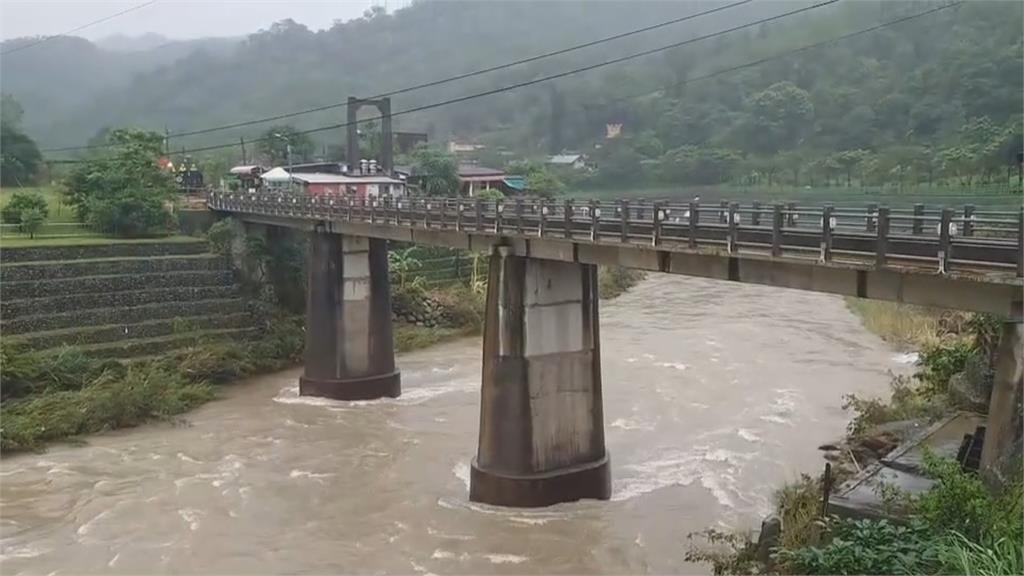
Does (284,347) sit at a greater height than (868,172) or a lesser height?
lesser

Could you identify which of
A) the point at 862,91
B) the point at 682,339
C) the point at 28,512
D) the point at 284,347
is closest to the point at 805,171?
the point at 682,339

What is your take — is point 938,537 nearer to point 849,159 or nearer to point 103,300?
point 849,159

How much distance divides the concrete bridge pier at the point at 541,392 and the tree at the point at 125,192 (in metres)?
27.9

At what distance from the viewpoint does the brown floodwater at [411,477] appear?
1766 centimetres

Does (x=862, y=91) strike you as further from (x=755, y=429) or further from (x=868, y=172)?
(x=755, y=429)

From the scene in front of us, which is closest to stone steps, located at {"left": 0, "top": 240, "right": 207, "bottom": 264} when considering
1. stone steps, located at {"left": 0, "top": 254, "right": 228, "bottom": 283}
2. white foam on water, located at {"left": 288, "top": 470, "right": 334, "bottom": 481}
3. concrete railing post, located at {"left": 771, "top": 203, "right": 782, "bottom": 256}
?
stone steps, located at {"left": 0, "top": 254, "right": 228, "bottom": 283}

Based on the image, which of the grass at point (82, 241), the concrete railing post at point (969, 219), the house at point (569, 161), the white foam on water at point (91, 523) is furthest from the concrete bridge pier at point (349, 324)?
the house at point (569, 161)

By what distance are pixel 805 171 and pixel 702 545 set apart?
24.8 meters

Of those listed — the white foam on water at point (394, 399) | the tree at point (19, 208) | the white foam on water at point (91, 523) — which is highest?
Result: the tree at point (19, 208)

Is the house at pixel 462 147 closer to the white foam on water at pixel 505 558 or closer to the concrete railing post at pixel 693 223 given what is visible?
the concrete railing post at pixel 693 223

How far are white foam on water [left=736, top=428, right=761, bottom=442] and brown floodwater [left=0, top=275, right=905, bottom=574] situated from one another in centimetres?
8

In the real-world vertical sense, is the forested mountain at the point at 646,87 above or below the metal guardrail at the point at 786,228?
above

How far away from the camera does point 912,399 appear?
76.7ft

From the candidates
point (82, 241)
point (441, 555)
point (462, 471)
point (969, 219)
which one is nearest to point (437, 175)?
point (82, 241)
